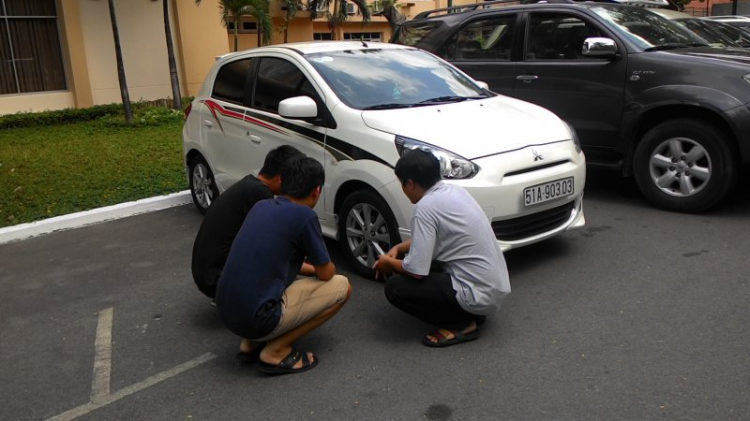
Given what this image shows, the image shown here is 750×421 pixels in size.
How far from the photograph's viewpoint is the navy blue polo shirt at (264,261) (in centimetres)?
331

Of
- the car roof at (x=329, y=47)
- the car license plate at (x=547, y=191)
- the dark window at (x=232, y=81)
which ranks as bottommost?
the car license plate at (x=547, y=191)

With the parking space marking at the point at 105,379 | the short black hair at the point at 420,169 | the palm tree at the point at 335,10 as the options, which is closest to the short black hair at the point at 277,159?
the short black hair at the point at 420,169

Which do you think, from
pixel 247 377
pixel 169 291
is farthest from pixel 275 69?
pixel 247 377

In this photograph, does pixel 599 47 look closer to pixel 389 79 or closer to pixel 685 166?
pixel 685 166

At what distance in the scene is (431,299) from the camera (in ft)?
12.0

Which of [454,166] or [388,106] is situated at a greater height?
[388,106]

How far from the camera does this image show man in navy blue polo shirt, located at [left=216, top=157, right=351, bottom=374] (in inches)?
130

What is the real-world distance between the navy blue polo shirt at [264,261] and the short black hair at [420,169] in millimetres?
615

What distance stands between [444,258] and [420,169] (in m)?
0.52

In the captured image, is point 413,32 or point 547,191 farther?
point 413,32

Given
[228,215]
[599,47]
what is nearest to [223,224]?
[228,215]

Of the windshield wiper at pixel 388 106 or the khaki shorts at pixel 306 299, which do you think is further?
the windshield wiper at pixel 388 106

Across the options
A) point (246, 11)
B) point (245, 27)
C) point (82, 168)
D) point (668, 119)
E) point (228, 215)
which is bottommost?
point (82, 168)

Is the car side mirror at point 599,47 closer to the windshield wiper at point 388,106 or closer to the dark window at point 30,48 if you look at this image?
the windshield wiper at point 388,106
